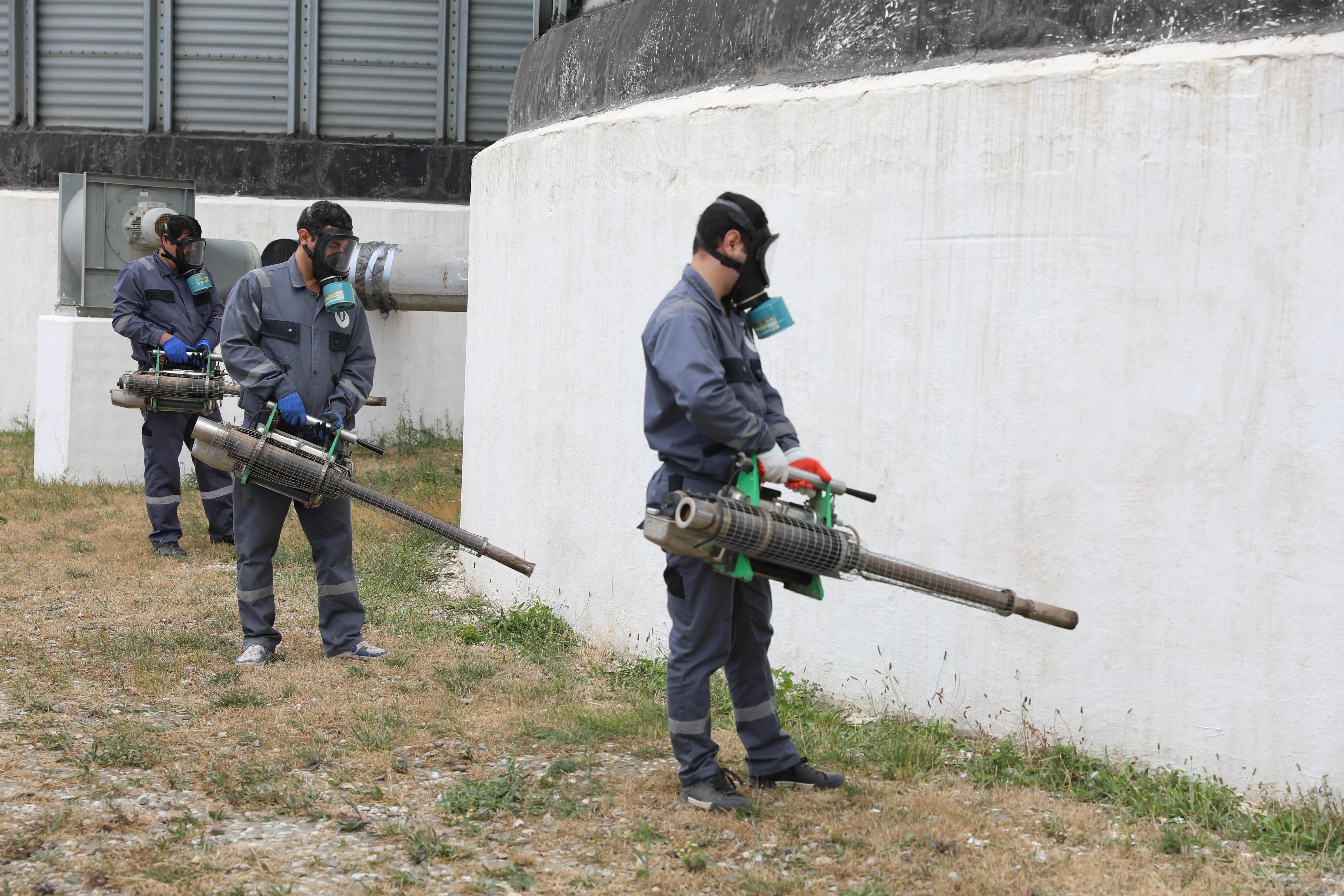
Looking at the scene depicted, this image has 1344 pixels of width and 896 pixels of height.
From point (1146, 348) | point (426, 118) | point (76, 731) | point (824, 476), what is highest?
point (426, 118)

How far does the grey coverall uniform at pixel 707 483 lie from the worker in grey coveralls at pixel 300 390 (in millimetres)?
2139

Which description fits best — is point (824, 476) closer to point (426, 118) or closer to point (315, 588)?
point (315, 588)

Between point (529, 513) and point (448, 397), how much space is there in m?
6.17

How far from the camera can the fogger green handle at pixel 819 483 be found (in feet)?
12.2

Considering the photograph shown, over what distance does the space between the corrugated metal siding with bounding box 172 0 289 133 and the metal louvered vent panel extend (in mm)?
1780

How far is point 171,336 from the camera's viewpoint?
792 cm

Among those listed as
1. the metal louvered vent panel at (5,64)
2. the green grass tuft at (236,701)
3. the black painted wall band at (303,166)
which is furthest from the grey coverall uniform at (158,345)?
the metal louvered vent panel at (5,64)

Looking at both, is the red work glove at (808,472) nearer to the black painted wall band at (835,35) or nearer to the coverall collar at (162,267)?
the black painted wall band at (835,35)

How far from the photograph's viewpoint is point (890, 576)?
149 inches

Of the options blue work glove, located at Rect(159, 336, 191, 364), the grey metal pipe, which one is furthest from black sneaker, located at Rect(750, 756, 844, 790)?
the grey metal pipe

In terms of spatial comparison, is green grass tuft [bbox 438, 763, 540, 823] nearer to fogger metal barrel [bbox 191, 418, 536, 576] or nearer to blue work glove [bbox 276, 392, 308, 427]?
fogger metal barrel [bbox 191, 418, 536, 576]

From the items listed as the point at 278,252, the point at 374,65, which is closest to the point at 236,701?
the point at 278,252

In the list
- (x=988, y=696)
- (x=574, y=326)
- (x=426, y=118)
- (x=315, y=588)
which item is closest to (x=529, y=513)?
(x=574, y=326)

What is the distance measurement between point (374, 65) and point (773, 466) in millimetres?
10157
